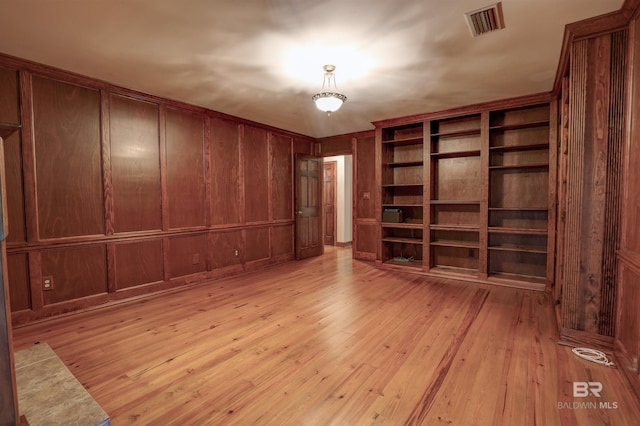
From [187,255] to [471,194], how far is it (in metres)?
4.39

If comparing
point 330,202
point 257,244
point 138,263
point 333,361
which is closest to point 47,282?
point 138,263

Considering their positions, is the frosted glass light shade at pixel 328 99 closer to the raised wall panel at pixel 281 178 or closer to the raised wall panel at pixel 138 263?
the raised wall panel at pixel 281 178

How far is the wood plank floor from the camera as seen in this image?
1.73 meters

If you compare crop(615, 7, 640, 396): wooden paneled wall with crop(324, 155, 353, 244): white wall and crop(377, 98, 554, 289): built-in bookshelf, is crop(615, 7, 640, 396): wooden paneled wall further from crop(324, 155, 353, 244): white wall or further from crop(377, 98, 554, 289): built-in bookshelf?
crop(324, 155, 353, 244): white wall

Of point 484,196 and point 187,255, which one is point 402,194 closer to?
point 484,196

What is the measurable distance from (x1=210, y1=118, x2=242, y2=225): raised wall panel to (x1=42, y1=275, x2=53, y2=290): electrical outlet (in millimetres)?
1954

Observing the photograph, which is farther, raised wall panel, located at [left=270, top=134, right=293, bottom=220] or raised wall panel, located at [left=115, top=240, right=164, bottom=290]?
raised wall panel, located at [left=270, top=134, right=293, bottom=220]

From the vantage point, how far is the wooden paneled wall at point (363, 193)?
5.98 metres

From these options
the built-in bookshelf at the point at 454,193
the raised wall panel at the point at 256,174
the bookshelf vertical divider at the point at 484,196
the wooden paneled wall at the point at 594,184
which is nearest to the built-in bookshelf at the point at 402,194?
the built-in bookshelf at the point at 454,193

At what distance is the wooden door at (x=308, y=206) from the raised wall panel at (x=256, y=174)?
2.52ft

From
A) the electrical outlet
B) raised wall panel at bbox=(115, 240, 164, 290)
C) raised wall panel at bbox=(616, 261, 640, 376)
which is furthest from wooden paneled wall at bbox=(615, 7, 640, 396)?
the electrical outlet

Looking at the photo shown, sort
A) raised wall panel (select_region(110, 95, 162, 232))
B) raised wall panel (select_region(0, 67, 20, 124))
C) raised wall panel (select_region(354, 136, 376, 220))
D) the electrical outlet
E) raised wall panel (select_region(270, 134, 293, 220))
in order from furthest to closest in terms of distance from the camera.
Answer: raised wall panel (select_region(354, 136, 376, 220)), raised wall panel (select_region(270, 134, 293, 220)), raised wall panel (select_region(110, 95, 162, 232)), the electrical outlet, raised wall panel (select_region(0, 67, 20, 124))

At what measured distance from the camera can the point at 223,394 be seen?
1903 millimetres

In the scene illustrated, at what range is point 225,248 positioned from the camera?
4789mm
